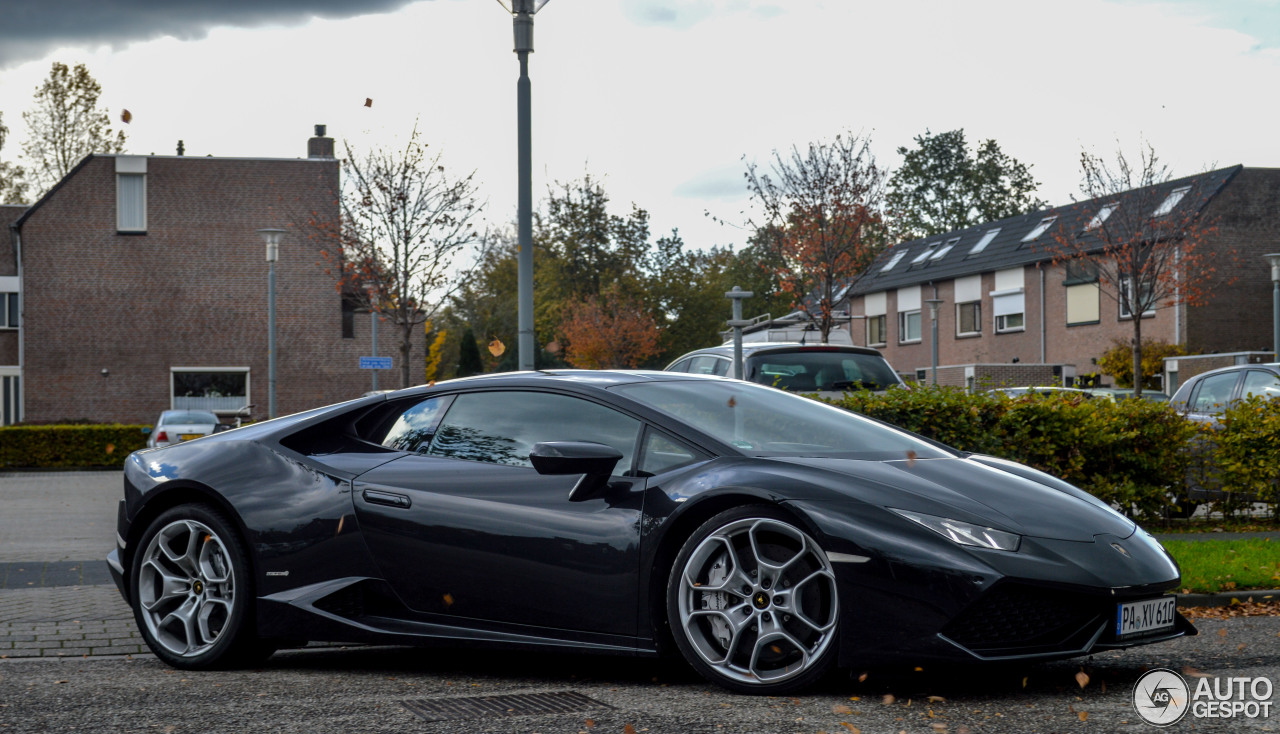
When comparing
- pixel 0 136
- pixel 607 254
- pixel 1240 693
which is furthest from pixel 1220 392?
pixel 0 136

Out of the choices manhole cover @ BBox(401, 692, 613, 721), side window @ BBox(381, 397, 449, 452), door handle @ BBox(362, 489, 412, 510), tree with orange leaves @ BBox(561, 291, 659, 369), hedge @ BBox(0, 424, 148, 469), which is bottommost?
hedge @ BBox(0, 424, 148, 469)

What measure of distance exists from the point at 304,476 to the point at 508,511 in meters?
1.08

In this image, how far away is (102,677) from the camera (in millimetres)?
5488

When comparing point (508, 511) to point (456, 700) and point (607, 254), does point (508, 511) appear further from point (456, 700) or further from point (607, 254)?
point (607, 254)

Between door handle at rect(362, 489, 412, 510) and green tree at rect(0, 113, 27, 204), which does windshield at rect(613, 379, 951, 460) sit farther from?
green tree at rect(0, 113, 27, 204)

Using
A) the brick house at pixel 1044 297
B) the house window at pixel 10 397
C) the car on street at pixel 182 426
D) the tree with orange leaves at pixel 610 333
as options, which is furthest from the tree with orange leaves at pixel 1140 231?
the house window at pixel 10 397

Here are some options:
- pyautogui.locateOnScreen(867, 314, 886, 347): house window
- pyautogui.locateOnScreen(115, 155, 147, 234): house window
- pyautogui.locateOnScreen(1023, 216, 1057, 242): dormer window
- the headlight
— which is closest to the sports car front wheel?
the headlight

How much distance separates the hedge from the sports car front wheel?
92.9ft

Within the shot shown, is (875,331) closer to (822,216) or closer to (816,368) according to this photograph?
(822,216)

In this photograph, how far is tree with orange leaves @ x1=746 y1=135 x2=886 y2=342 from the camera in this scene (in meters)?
28.3

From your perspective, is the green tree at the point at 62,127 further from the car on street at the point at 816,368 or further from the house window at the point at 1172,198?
the car on street at the point at 816,368

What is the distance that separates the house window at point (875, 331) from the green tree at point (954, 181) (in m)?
27.6

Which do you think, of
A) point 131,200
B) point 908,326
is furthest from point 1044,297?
point 131,200

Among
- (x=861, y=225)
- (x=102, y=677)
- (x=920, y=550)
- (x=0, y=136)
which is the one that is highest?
(x=0, y=136)
